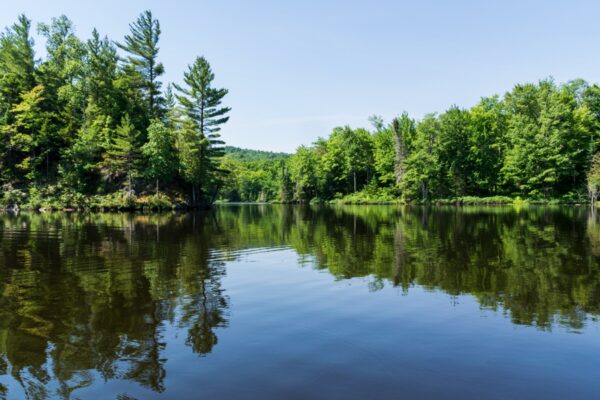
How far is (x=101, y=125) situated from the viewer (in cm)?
6034

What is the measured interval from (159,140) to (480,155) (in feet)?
208

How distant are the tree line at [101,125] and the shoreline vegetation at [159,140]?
0.18m

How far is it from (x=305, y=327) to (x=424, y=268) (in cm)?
703

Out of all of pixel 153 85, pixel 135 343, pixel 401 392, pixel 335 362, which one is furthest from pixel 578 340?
pixel 153 85

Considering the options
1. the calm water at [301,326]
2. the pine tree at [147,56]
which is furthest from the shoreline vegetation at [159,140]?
the calm water at [301,326]

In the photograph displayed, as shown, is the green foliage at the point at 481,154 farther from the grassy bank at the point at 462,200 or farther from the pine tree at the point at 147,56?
the pine tree at the point at 147,56

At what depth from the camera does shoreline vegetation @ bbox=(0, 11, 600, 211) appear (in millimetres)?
57062

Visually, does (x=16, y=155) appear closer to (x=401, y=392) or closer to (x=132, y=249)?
(x=132, y=249)

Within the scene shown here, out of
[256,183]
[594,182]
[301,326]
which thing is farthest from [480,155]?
[256,183]

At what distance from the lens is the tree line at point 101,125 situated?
56.7 m

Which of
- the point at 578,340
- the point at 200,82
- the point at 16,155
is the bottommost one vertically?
the point at 578,340

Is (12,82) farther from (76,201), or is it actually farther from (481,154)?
(481,154)

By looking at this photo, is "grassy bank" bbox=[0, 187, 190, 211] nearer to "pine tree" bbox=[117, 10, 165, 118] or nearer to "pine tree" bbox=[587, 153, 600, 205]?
"pine tree" bbox=[117, 10, 165, 118]

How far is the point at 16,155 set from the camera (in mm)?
62219
